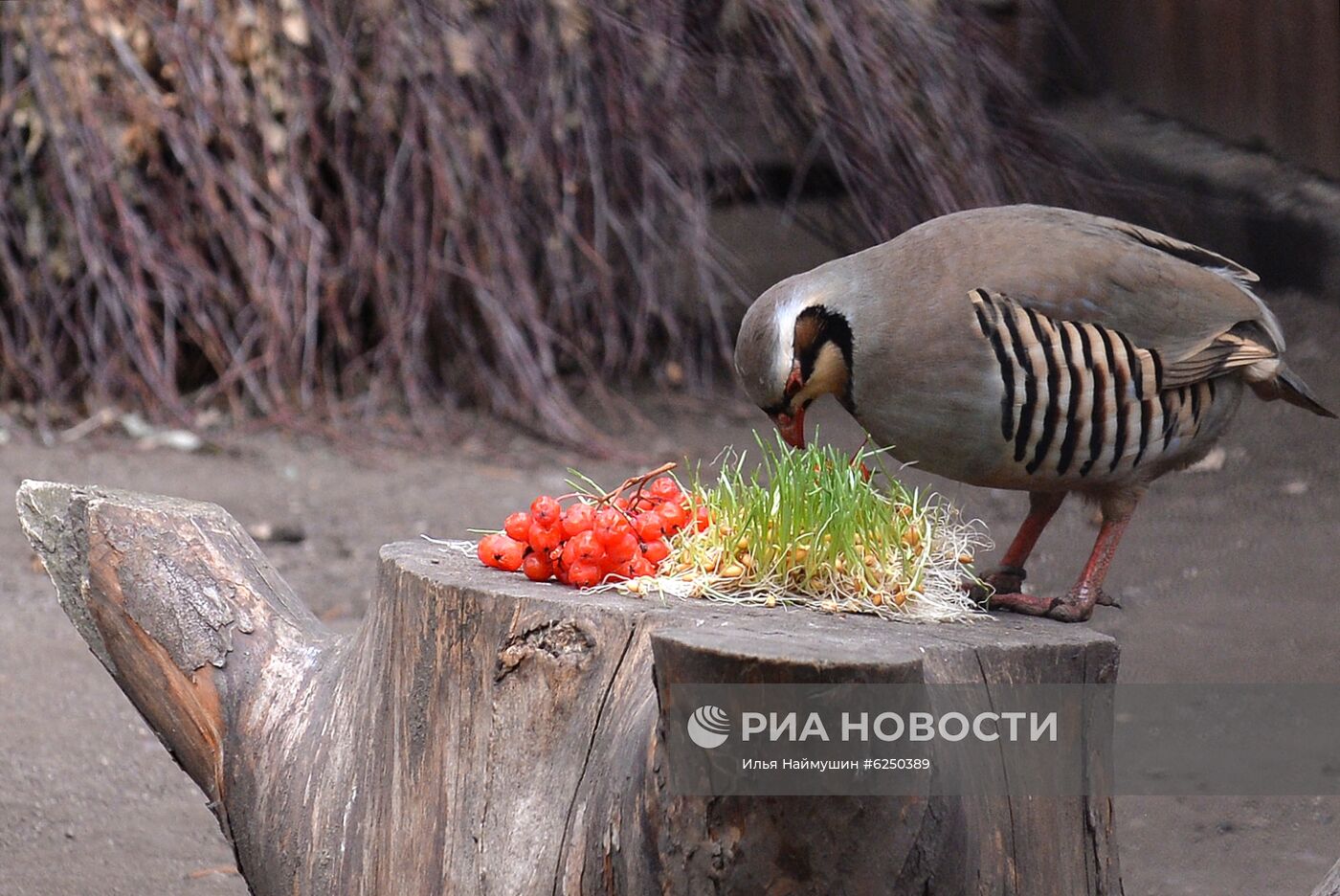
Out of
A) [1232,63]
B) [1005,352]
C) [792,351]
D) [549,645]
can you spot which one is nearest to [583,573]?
[549,645]

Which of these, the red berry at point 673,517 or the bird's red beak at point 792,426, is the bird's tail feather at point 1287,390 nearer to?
the bird's red beak at point 792,426

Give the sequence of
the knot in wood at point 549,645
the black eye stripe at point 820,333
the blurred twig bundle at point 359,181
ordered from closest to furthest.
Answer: the knot in wood at point 549,645 < the black eye stripe at point 820,333 < the blurred twig bundle at point 359,181

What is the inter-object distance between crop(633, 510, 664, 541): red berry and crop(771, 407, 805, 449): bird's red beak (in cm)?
31

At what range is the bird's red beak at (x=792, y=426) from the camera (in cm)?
238

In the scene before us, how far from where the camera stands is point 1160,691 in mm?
3824

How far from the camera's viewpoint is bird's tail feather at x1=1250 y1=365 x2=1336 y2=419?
2639 millimetres

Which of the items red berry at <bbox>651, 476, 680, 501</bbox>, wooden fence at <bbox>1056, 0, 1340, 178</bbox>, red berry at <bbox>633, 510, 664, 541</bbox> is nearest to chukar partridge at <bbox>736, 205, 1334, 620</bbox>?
red berry at <bbox>651, 476, 680, 501</bbox>

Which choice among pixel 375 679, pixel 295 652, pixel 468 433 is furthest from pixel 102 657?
pixel 468 433

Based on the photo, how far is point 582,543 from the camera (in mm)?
2002

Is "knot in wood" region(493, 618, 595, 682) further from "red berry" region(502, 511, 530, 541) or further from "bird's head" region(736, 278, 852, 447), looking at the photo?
"bird's head" region(736, 278, 852, 447)

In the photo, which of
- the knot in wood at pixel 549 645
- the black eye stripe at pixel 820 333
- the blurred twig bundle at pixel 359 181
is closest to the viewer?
the knot in wood at pixel 549 645

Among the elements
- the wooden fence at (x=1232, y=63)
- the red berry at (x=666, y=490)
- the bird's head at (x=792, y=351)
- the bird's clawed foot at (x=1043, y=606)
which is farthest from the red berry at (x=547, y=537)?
the wooden fence at (x=1232, y=63)

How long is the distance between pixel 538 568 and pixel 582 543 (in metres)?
0.08

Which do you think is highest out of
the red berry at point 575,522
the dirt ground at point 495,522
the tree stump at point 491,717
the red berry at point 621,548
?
the red berry at point 575,522
